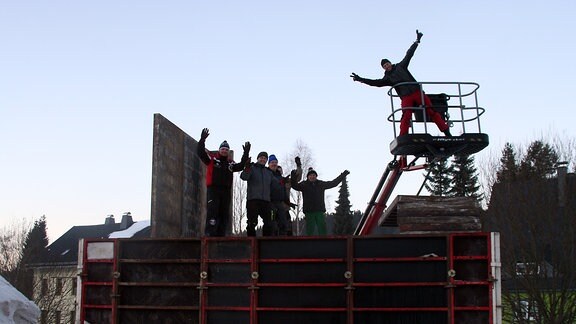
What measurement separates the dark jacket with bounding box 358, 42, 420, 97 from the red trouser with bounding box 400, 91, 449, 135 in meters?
0.10

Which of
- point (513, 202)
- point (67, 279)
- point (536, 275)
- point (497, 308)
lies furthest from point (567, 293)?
point (67, 279)

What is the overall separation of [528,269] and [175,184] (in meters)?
22.3

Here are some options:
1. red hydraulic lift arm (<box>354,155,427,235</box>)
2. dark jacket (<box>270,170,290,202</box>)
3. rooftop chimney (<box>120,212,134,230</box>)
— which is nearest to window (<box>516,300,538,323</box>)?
red hydraulic lift arm (<box>354,155,427,235</box>)

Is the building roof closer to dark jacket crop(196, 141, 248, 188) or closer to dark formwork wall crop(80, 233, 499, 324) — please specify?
dark jacket crop(196, 141, 248, 188)

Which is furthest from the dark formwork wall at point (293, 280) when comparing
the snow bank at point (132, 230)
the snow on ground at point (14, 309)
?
the snow bank at point (132, 230)

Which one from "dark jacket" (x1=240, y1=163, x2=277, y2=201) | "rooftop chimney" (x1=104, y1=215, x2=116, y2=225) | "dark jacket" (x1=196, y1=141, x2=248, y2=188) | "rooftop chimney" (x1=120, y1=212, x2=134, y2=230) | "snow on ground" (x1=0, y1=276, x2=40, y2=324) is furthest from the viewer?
"rooftop chimney" (x1=104, y1=215, x2=116, y2=225)

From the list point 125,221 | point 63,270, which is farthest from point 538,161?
point 125,221

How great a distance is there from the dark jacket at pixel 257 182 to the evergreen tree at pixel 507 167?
22.3 meters

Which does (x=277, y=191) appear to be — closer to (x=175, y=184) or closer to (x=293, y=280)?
(x=175, y=184)

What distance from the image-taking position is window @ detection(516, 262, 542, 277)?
2886 cm

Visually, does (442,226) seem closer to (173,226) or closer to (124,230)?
(173,226)

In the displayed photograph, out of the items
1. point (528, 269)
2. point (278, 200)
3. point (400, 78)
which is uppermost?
point (400, 78)

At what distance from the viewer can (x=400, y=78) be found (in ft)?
36.0

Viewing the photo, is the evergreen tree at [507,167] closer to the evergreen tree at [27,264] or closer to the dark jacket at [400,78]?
the dark jacket at [400,78]
